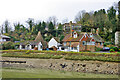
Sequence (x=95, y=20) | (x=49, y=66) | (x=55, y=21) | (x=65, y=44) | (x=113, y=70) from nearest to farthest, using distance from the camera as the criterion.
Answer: (x=113, y=70), (x=49, y=66), (x=65, y=44), (x=95, y=20), (x=55, y=21)

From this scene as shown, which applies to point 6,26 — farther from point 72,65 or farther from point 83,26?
→ point 72,65

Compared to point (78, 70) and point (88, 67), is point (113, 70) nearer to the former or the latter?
point (88, 67)

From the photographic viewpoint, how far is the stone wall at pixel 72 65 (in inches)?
806

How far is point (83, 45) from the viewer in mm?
36844

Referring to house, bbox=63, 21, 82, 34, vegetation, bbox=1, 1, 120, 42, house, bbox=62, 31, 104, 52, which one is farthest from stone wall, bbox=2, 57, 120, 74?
house, bbox=63, 21, 82, 34

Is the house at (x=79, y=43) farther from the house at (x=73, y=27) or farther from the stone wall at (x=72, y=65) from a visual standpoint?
the house at (x=73, y=27)

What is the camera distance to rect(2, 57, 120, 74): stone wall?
20.5 meters

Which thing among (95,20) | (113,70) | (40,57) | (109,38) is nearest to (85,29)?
(95,20)

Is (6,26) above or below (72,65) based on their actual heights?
above

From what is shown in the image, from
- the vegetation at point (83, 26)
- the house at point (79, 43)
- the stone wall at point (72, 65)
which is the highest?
the vegetation at point (83, 26)

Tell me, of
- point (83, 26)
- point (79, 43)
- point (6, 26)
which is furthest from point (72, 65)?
point (6, 26)

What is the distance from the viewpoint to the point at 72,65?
73.8ft

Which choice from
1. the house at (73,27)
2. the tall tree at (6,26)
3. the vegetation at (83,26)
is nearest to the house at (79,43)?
the vegetation at (83,26)

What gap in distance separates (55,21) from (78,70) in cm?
5887
